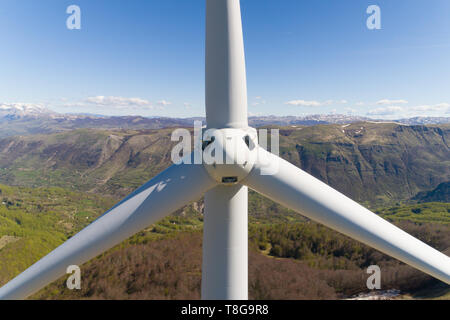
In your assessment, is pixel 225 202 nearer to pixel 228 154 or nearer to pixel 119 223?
pixel 228 154

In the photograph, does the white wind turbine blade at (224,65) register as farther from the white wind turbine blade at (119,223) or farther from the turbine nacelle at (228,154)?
the white wind turbine blade at (119,223)

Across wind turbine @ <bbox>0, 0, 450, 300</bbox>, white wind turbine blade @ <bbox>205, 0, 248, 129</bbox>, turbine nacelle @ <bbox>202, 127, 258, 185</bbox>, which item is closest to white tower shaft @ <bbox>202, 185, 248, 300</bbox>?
wind turbine @ <bbox>0, 0, 450, 300</bbox>

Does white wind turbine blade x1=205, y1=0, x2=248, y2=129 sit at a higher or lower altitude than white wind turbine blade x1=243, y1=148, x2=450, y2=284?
higher

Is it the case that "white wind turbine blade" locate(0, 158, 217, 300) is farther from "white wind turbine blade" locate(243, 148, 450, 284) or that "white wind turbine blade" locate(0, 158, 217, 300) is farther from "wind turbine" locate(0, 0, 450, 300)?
"white wind turbine blade" locate(243, 148, 450, 284)

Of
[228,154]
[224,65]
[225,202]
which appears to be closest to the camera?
[228,154]

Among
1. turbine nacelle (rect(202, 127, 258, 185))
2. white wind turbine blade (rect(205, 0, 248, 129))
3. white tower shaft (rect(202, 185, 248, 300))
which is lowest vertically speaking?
white tower shaft (rect(202, 185, 248, 300))

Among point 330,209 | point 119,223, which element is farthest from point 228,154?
point 330,209
